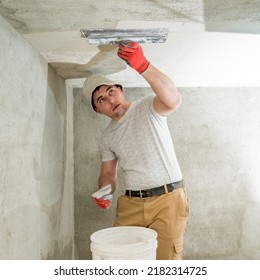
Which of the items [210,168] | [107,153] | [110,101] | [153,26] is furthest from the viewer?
[210,168]

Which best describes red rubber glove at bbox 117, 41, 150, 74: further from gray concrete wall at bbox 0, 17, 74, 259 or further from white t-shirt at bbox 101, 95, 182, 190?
gray concrete wall at bbox 0, 17, 74, 259

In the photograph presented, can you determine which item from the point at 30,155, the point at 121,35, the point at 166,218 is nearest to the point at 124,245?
the point at 166,218

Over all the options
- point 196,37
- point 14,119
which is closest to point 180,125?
point 196,37

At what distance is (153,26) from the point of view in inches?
67.1

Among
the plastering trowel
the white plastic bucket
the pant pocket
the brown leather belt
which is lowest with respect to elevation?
the pant pocket

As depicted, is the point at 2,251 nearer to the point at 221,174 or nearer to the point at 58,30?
the point at 58,30

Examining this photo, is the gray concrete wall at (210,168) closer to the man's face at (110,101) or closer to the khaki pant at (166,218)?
the man's face at (110,101)

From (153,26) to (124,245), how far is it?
1226mm

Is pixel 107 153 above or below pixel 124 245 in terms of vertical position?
above

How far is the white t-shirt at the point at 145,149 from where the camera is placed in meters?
2.12

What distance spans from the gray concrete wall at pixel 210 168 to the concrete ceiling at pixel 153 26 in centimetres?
49

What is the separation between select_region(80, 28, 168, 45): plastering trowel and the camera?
1.75 meters

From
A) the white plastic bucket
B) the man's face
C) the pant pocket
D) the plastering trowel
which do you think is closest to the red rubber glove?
the plastering trowel

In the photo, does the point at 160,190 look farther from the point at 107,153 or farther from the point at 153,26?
the point at 153,26
